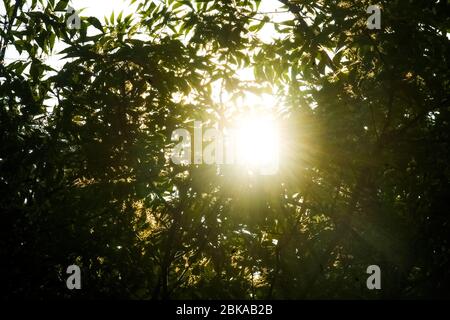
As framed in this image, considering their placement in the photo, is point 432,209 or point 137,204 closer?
point 432,209

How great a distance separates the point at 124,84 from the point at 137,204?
2.93 ft

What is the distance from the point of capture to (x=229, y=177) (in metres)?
2.84

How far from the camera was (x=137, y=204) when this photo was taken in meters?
3.25

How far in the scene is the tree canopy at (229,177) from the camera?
2867 mm

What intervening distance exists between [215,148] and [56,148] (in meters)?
1.11

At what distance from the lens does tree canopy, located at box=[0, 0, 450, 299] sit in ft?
9.41

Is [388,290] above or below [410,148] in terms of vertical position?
below

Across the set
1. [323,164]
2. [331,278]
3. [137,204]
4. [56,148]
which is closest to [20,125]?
[56,148]

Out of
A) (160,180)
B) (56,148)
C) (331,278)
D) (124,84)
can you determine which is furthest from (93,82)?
(331,278)

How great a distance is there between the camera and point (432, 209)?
9.61ft
